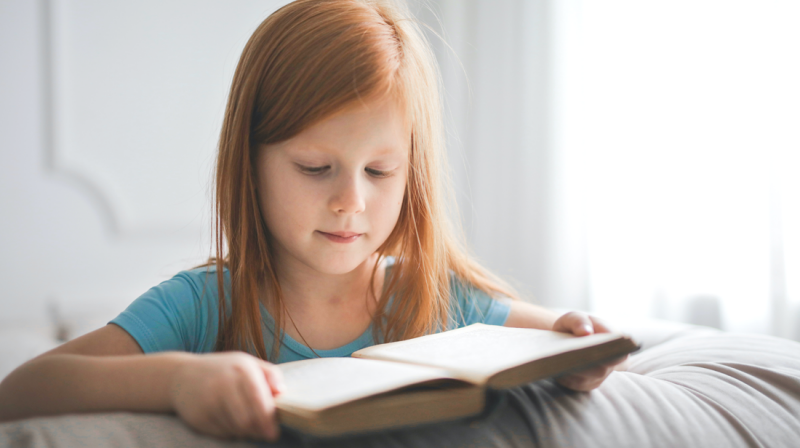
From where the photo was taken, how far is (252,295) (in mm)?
686

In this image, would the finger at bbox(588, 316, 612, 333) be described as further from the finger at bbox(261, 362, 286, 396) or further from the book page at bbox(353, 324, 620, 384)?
the finger at bbox(261, 362, 286, 396)

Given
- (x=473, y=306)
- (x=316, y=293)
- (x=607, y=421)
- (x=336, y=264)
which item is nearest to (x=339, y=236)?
(x=336, y=264)

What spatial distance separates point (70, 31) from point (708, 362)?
4.99 feet

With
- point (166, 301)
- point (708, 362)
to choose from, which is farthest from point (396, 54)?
point (708, 362)

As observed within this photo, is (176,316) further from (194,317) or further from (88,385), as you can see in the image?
(88,385)

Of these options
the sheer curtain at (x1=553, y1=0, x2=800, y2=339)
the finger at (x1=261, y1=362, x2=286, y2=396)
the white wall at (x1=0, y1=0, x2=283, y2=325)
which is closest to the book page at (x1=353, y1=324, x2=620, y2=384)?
the finger at (x1=261, y1=362, x2=286, y2=396)

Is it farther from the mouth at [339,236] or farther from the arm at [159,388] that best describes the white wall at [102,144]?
the arm at [159,388]

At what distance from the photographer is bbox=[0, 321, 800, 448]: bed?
13.5 inches

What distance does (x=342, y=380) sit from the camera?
0.35 metres

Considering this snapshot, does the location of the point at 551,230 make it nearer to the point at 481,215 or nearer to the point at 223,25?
the point at 481,215

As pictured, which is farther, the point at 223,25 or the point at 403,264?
the point at 223,25

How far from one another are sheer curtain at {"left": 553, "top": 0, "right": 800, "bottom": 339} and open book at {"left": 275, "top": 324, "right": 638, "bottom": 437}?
3.49 feet

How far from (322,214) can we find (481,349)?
280 millimetres

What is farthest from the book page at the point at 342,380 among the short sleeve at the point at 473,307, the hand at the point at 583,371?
the short sleeve at the point at 473,307
